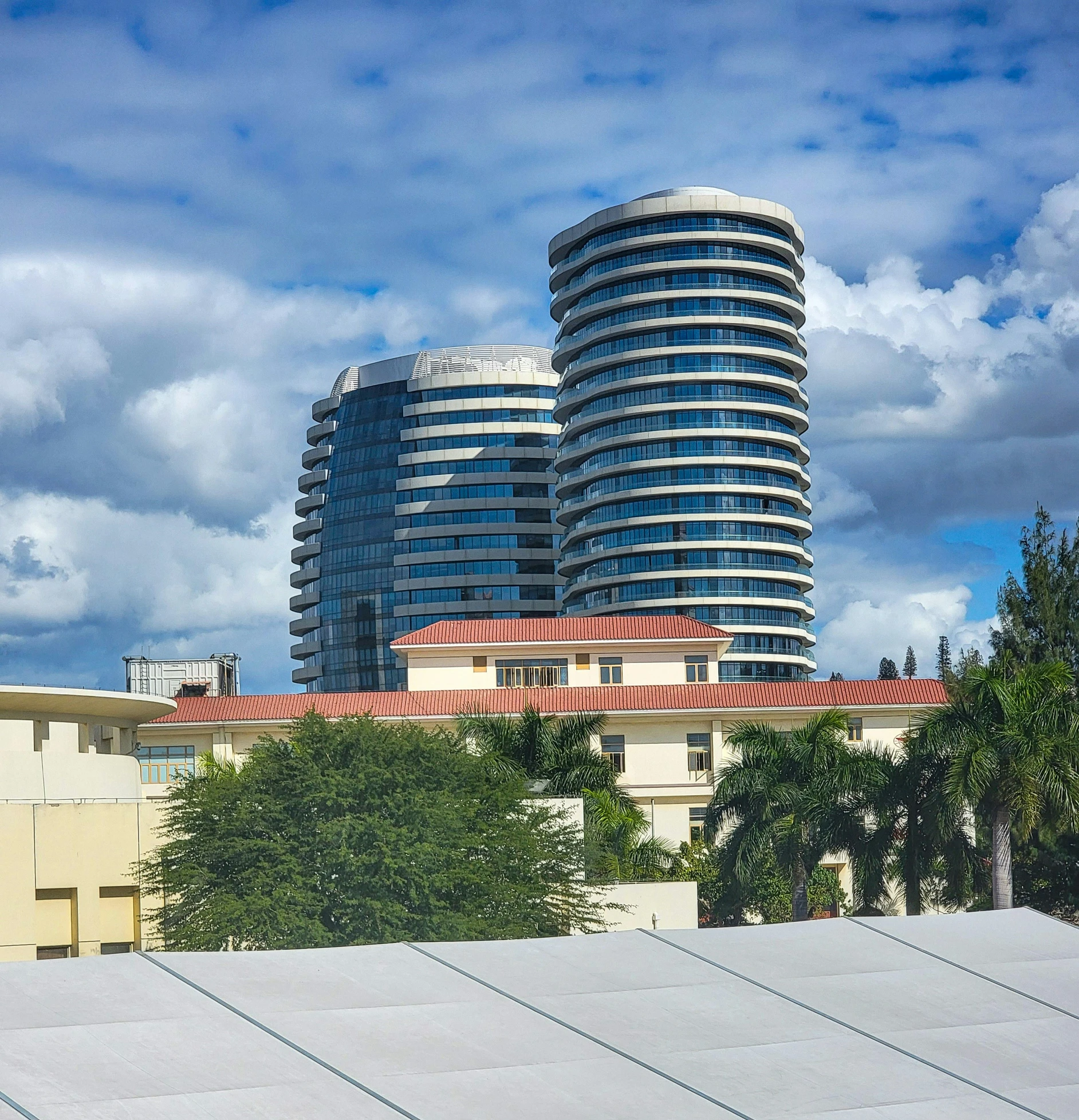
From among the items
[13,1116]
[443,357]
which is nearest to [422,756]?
[13,1116]

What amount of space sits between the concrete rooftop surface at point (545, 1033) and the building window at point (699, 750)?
5602 centimetres

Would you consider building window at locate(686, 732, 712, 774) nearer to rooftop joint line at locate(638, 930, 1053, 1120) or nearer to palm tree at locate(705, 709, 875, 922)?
palm tree at locate(705, 709, 875, 922)

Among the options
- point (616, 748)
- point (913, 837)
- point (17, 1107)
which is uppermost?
point (616, 748)

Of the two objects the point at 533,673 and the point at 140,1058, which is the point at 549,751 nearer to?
the point at 533,673

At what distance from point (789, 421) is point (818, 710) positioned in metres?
75.2

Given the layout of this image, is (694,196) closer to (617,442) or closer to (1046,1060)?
(617,442)

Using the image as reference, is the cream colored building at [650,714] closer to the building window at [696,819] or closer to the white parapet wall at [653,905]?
the building window at [696,819]

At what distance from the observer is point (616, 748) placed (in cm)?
7469

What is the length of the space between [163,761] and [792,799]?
120 ft

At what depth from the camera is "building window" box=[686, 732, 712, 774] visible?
2950 inches

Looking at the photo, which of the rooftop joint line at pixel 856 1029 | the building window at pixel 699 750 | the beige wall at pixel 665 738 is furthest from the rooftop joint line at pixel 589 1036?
the building window at pixel 699 750

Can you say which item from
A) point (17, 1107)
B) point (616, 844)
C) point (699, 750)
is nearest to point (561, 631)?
point (699, 750)

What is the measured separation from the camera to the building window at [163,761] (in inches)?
2827

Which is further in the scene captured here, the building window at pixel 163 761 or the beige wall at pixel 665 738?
the beige wall at pixel 665 738
